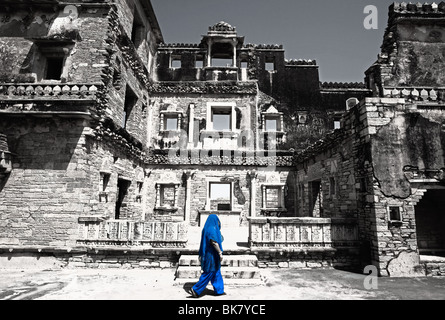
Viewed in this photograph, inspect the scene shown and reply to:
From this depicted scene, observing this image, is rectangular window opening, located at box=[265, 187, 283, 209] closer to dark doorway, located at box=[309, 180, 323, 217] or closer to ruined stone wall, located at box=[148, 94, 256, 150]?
dark doorway, located at box=[309, 180, 323, 217]

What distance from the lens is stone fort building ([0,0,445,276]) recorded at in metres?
7.39

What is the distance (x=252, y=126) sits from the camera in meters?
14.9

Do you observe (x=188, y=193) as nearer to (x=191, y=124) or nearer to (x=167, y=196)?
(x=167, y=196)

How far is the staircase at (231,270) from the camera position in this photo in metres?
6.03

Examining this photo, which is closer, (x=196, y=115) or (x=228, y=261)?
(x=228, y=261)

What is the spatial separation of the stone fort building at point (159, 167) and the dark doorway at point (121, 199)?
50mm

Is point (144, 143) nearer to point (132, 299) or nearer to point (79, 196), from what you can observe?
point (79, 196)

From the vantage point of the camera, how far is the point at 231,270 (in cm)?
640

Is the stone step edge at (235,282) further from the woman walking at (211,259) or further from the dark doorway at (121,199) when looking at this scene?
the dark doorway at (121,199)

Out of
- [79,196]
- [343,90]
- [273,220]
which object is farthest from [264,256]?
[343,90]

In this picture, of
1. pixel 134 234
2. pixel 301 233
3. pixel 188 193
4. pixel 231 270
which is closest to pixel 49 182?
pixel 134 234

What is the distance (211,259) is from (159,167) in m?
9.88

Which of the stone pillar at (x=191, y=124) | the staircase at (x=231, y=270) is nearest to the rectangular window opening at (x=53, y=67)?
the stone pillar at (x=191, y=124)

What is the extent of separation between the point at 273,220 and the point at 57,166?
7.34 meters
